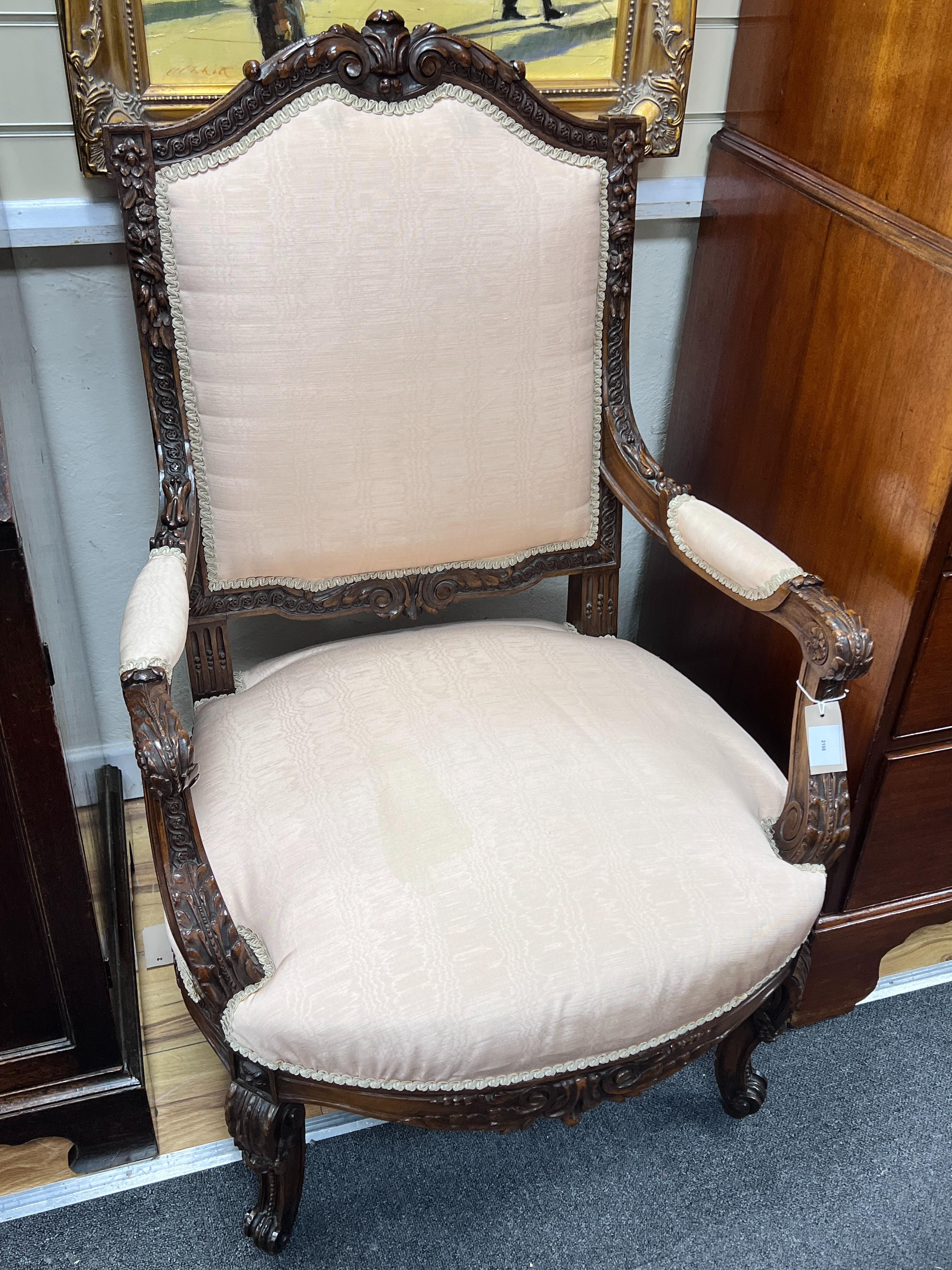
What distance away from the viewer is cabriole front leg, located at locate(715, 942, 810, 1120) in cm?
120

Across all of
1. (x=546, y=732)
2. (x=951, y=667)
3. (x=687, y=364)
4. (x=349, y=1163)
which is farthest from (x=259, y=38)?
(x=349, y=1163)

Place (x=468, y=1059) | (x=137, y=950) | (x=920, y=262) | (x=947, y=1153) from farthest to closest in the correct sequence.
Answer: (x=137, y=950) < (x=947, y=1153) < (x=920, y=262) < (x=468, y=1059)

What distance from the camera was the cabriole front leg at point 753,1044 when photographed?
1.20m

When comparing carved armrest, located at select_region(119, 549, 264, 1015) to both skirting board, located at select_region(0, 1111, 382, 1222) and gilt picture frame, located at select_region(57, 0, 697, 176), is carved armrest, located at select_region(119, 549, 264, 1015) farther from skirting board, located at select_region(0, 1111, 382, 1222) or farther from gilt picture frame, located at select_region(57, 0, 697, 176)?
gilt picture frame, located at select_region(57, 0, 697, 176)

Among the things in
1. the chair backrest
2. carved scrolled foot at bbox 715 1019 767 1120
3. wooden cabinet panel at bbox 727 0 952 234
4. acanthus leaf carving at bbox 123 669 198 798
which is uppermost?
wooden cabinet panel at bbox 727 0 952 234

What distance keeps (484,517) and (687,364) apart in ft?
1.66

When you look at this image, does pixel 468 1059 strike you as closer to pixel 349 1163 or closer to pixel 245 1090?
pixel 245 1090

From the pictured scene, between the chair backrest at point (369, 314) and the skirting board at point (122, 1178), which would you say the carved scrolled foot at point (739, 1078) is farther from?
the chair backrest at point (369, 314)

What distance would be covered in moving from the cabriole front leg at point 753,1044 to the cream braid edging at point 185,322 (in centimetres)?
56

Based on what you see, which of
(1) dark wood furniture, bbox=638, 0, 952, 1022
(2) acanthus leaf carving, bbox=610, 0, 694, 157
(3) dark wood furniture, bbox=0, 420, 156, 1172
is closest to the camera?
(3) dark wood furniture, bbox=0, 420, 156, 1172

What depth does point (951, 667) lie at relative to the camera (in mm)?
1268

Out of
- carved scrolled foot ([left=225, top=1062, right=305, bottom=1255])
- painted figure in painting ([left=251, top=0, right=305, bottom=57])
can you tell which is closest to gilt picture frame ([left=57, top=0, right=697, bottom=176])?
painted figure in painting ([left=251, top=0, right=305, bottom=57])

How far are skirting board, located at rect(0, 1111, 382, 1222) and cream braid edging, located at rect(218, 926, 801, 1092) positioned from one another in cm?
38

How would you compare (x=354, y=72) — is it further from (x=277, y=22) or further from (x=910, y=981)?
(x=910, y=981)
